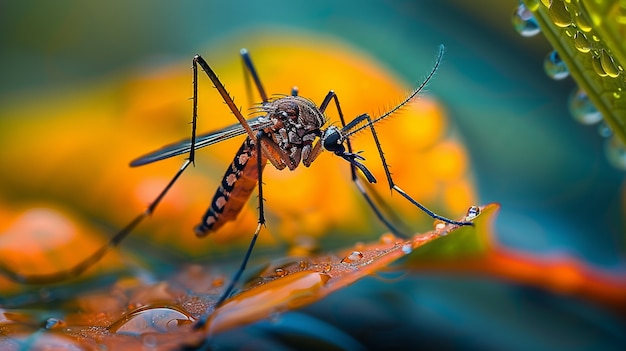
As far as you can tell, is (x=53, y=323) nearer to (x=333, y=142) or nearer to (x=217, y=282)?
(x=217, y=282)

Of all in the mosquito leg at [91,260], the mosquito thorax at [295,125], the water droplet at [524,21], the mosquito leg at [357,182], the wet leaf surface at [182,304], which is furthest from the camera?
the mosquito thorax at [295,125]

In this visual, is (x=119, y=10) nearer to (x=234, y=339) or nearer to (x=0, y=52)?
(x=0, y=52)

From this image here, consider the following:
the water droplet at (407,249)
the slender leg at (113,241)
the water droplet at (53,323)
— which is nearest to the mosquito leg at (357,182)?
the slender leg at (113,241)

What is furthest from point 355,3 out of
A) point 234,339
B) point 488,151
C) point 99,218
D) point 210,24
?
point 234,339

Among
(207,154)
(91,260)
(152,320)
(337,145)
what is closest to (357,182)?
(337,145)

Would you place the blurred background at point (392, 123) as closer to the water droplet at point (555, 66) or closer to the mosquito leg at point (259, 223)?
the mosquito leg at point (259, 223)

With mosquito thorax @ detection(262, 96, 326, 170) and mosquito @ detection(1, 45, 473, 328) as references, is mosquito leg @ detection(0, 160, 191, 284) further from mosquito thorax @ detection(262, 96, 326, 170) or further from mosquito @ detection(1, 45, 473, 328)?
mosquito thorax @ detection(262, 96, 326, 170)
